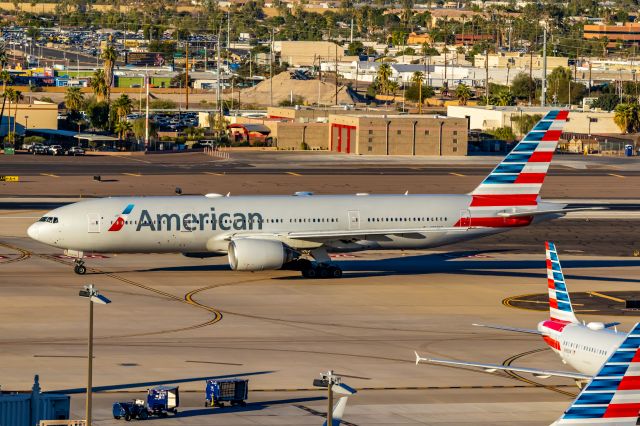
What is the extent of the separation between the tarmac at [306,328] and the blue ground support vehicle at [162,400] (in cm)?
59

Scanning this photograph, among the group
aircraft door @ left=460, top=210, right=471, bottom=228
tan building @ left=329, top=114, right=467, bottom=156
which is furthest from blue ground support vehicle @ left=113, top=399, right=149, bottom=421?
tan building @ left=329, top=114, right=467, bottom=156

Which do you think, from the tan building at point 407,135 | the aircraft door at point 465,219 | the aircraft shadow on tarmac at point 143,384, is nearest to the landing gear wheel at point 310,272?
the aircraft door at point 465,219

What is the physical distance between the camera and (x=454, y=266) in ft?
279

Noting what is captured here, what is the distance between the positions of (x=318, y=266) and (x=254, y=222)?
4569 mm

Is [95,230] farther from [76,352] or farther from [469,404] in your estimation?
[469,404]

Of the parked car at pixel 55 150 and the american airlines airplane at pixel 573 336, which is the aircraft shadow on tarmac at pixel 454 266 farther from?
the parked car at pixel 55 150

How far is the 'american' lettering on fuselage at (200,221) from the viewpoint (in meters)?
76.1

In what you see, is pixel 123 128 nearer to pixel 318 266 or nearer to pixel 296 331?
pixel 318 266


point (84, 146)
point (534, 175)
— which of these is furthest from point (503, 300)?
point (84, 146)

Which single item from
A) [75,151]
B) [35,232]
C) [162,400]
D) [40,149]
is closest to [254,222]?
[35,232]

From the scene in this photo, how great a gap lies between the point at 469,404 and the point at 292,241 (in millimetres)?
29495

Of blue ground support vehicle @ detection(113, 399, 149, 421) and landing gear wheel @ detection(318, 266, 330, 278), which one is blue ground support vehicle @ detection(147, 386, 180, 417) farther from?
landing gear wheel @ detection(318, 266, 330, 278)

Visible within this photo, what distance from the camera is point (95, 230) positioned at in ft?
248

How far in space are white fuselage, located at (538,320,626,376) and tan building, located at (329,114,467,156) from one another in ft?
412
